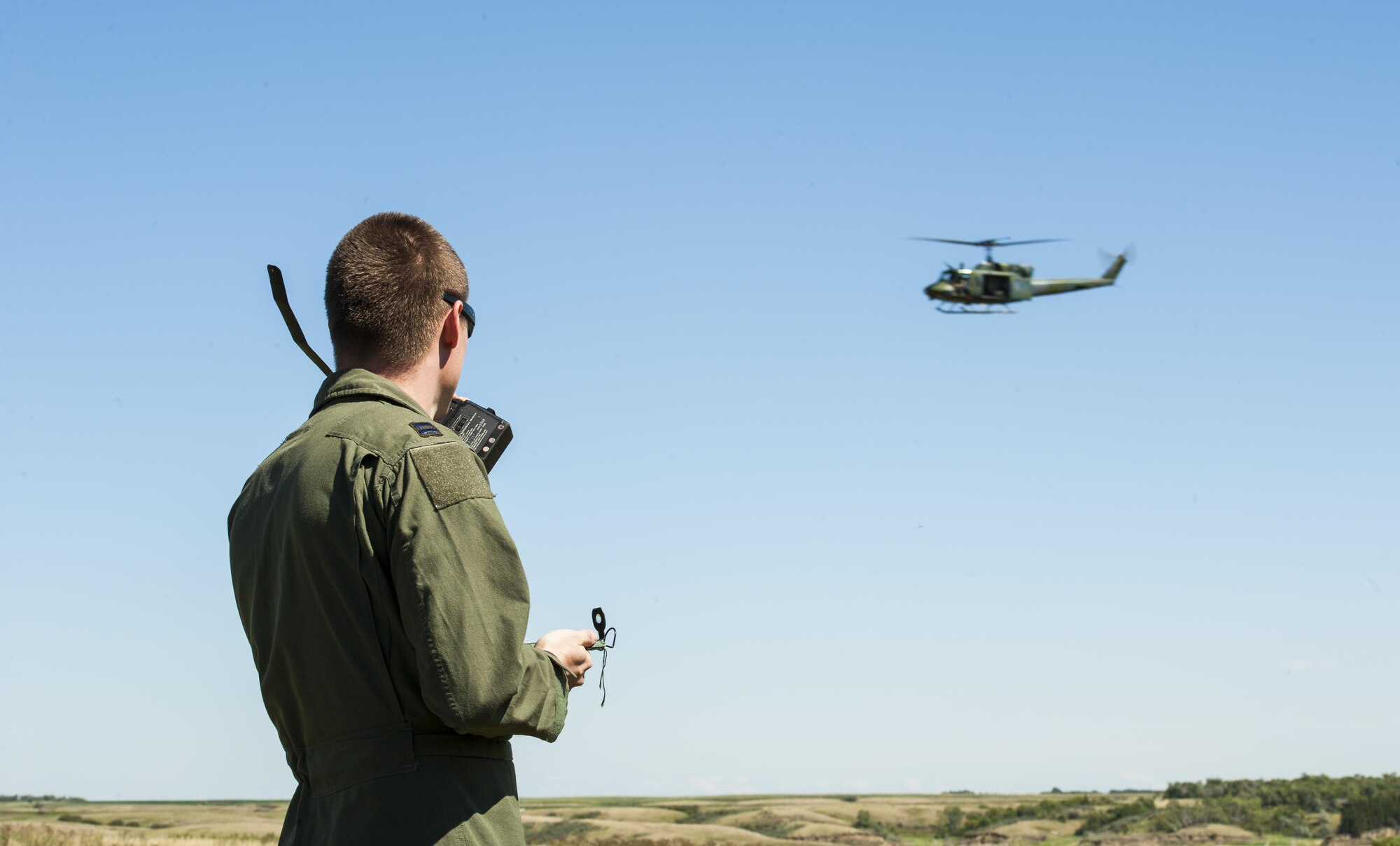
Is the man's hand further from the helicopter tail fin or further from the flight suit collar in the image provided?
the helicopter tail fin

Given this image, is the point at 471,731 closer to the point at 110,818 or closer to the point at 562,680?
the point at 562,680

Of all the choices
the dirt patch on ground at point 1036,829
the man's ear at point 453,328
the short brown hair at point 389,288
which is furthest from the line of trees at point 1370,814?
the short brown hair at point 389,288

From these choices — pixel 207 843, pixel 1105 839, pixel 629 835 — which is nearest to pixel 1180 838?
pixel 1105 839

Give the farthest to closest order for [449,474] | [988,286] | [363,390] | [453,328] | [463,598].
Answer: [988,286], [453,328], [363,390], [449,474], [463,598]

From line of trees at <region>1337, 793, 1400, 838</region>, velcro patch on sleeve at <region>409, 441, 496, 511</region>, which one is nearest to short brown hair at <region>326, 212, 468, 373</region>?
velcro patch on sleeve at <region>409, 441, 496, 511</region>

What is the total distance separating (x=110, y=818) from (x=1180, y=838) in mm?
45888

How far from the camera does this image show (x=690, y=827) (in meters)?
53.9

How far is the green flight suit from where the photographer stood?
9.84 feet

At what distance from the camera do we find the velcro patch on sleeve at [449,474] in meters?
3.07

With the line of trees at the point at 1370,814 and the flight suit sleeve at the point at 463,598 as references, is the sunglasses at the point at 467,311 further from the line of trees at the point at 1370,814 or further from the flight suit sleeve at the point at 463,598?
the line of trees at the point at 1370,814

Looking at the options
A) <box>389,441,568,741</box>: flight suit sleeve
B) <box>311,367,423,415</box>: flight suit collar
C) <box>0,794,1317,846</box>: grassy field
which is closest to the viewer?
<box>389,441,568,741</box>: flight suit sleeve

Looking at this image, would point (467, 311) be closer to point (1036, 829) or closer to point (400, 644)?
point (400, 644)

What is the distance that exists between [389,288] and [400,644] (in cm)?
92

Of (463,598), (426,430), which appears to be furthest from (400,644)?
(426,430)
